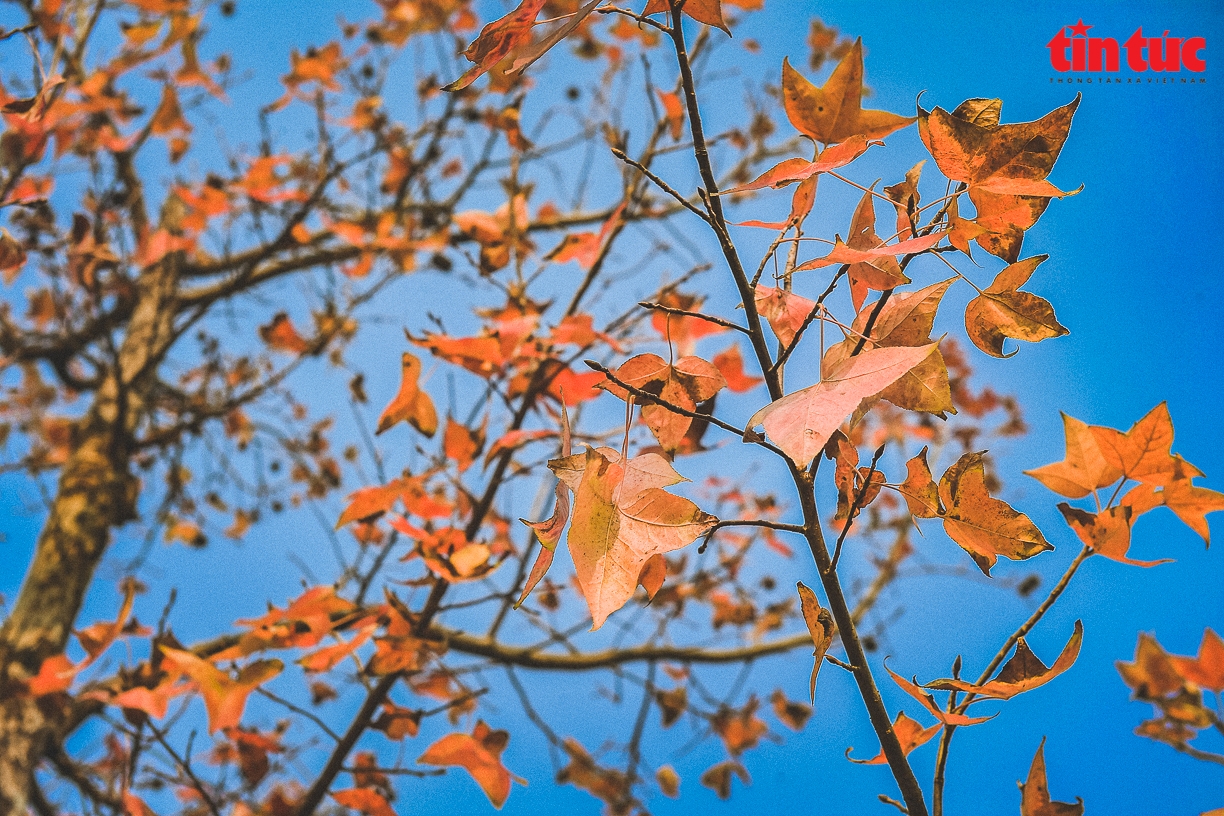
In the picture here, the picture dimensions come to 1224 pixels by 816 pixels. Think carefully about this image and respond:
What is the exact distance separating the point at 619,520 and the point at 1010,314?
264 millimetres

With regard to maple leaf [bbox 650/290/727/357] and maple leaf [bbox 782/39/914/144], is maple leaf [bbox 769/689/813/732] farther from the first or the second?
maple leaf [bbox 782/39/914/144]

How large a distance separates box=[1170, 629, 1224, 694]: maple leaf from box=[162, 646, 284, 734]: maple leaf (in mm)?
919

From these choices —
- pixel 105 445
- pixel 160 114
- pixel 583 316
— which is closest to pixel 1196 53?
pixel 583 316

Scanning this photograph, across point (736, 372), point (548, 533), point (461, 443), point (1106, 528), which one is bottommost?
point (548, 533)

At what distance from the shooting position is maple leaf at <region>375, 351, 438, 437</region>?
32.8 inches

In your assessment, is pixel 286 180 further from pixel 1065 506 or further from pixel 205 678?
pixel 1065 506

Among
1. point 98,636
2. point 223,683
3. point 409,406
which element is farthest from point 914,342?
point 98,636

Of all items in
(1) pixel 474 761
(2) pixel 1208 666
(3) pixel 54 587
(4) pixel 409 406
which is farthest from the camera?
(3) pixel 54 587

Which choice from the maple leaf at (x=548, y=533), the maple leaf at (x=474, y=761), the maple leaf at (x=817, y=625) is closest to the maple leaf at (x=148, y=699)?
the maple leaf at (x=474, y=761)

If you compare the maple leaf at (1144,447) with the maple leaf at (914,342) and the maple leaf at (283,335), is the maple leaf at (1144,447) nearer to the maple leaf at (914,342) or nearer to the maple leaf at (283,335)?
→ the maple leaf at (914,342)

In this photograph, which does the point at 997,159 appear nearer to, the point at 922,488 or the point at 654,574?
the point at 922,488

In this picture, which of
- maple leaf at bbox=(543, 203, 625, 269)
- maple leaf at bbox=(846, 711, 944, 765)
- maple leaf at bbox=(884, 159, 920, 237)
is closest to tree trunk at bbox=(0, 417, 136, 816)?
maple leaf at bbox=(543, 203, 625, 269)

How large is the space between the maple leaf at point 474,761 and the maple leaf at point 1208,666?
683 mm

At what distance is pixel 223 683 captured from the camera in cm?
75
